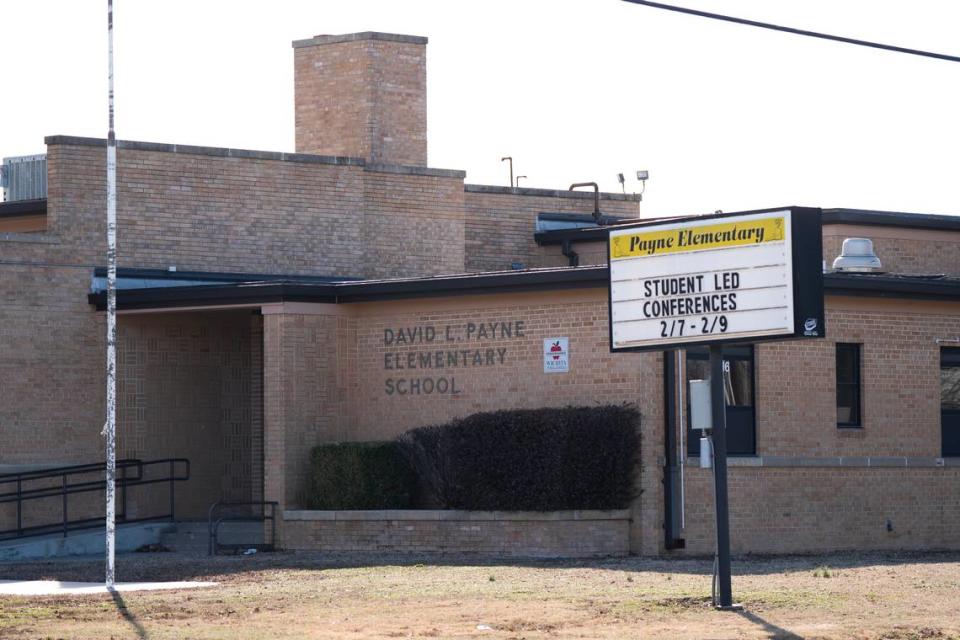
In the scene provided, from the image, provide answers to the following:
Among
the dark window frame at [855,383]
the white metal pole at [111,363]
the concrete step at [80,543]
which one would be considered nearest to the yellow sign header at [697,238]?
the white metal pole at [111,363]

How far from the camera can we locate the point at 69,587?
20.2m

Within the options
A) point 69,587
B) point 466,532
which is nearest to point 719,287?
point 466,532

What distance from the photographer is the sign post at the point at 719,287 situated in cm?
1659

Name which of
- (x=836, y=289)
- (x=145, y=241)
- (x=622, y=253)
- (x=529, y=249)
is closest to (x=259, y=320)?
(x=145, y=241)

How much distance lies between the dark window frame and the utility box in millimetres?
8299

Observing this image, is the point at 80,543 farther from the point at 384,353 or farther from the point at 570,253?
the point at 570,253

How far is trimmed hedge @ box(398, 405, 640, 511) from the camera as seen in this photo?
23312 millimetres

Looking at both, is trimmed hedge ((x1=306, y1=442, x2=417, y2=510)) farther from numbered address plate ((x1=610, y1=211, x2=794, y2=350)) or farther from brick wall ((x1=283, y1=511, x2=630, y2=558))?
numbered address plate ((x1=610, y1=211, x2=794, y2=350))

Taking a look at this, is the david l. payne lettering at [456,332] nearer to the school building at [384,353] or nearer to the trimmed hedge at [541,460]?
the school building at [384,353]

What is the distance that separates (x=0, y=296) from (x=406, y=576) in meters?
10.7

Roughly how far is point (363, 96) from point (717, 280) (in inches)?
674

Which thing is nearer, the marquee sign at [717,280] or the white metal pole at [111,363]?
the marquee sign at [717,280]

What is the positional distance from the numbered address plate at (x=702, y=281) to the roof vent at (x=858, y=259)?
9.79 m

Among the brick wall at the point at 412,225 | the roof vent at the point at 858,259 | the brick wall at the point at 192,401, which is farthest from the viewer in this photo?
the brick wall at the point at 412,225
